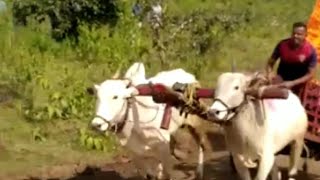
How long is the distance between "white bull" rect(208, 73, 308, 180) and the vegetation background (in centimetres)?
280

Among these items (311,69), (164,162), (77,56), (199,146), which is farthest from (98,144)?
(77,56)

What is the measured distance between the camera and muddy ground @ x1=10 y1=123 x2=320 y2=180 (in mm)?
8930

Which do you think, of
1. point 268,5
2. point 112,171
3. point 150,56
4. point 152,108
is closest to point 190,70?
point 150,56

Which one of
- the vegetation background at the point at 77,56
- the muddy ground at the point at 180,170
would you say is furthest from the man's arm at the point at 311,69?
the vegetation background at the point at 77,56

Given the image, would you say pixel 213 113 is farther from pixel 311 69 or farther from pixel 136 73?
pixel 136 73

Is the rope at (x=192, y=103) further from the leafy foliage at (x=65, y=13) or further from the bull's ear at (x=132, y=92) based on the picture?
the leafy foliage at (x=65, y=13)

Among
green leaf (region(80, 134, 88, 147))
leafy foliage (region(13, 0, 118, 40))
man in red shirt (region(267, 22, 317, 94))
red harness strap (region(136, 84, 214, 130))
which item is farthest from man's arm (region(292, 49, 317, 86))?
leafy foliage (region(13, 0, 118, 40))

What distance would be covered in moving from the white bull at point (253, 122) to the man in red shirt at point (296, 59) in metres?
0.23

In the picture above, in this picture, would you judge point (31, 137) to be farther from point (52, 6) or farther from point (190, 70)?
point (52, 6)

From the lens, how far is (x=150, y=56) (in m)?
12.4

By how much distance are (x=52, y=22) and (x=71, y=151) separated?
5185mm

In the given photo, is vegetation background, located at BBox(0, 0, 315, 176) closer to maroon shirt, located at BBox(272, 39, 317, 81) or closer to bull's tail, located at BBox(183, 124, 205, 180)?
bull's tail, located at BBox(183, 124, 205, 180)

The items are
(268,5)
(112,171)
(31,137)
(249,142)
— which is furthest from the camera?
(268,5)

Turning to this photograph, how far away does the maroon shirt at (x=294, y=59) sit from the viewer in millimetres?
7398
